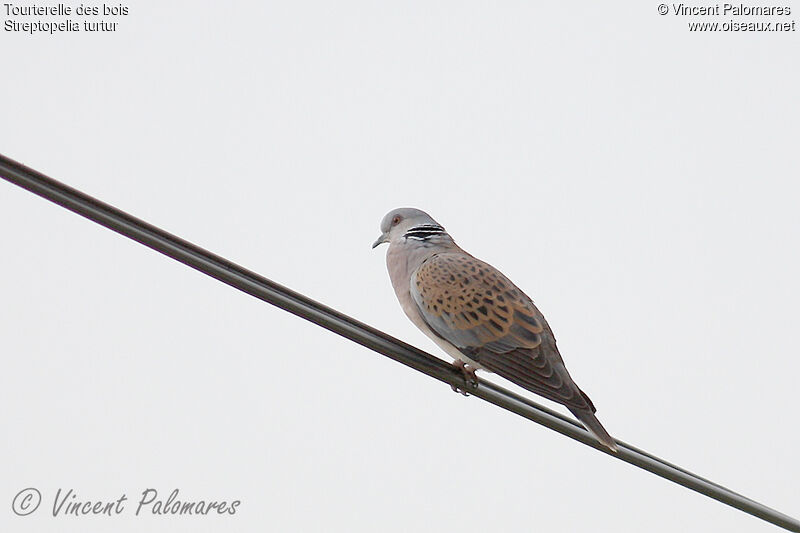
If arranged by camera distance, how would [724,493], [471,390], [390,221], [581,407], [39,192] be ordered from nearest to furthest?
[39,192], [471,390], [724,493], [581,407], [390,221]

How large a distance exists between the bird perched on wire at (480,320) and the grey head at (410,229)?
0.07 m

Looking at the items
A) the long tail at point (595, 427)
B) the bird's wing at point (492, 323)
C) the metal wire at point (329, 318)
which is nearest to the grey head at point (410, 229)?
the bird's wing at point (492, 323)

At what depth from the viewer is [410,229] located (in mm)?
4047

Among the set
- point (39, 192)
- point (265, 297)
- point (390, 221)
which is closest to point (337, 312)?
point (265, 297)

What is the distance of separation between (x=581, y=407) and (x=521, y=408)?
634 millimetres

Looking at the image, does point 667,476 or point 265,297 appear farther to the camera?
point 667,476

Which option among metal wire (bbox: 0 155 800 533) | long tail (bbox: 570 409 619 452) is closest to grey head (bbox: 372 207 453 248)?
long tail (bbox: 570 409 619 452)

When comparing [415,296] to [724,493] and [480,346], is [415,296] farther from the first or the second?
[724,493]

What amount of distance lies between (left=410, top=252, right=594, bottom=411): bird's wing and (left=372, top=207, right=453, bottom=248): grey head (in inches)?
10.6

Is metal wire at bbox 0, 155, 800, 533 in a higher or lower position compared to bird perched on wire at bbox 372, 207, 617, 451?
lower

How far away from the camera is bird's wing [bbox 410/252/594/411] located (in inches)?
127

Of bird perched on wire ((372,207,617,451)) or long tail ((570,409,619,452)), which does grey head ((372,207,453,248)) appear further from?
long tail ((570,409,619,452))

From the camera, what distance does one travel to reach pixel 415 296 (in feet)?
11.9

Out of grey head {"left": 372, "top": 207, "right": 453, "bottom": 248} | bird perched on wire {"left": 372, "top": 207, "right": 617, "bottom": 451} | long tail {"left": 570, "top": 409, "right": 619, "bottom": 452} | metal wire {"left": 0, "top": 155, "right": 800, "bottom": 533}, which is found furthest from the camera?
grey head {"left": 372, "top": 207, "right": 453, "bottom": 248}
